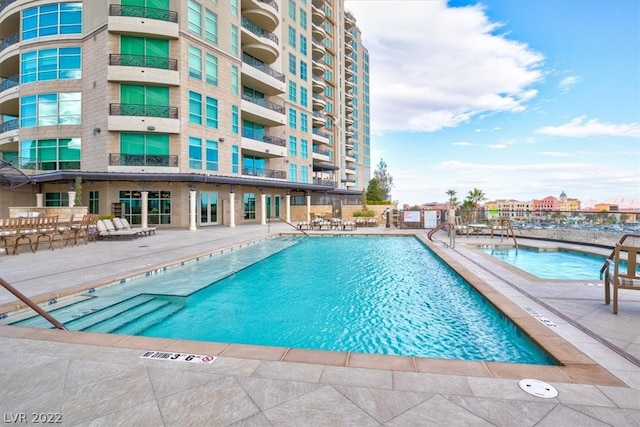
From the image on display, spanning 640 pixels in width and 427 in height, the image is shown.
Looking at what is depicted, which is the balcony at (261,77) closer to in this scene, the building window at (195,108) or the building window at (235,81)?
the building window at (235,81)

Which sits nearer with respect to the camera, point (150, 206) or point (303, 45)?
point (150, 206)

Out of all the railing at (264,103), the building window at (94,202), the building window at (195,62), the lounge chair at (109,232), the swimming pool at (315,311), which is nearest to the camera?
the swimming pool at (315,311)

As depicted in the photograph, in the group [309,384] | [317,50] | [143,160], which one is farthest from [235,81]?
[309,384]

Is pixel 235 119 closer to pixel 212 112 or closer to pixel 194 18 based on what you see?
pixel 212 112

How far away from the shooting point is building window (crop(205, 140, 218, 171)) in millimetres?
23594

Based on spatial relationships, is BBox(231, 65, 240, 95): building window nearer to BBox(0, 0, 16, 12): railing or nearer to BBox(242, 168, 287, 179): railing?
BBox(242, 168, 287, 179): railing

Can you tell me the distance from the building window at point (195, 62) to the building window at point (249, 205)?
10.1 meters

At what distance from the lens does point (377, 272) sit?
30.0ft

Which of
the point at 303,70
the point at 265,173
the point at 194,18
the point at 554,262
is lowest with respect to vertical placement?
the point at 554,262

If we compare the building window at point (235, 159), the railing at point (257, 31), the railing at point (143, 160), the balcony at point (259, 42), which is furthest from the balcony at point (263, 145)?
the railing at point (257, 31)

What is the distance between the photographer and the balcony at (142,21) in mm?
20427

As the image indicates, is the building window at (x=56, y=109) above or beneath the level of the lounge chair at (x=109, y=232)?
above

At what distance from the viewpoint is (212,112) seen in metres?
23.9

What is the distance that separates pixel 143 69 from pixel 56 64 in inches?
275
